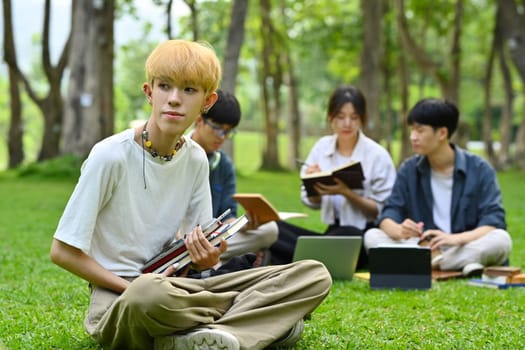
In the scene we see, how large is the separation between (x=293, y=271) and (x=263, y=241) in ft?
8.14

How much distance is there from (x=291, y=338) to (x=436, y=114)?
9.81 ft

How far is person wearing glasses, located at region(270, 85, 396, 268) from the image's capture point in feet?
20.4

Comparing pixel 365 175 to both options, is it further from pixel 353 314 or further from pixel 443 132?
pixel 353 314

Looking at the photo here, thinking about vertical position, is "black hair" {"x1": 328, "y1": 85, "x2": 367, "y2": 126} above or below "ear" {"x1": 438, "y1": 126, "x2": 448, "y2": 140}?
above

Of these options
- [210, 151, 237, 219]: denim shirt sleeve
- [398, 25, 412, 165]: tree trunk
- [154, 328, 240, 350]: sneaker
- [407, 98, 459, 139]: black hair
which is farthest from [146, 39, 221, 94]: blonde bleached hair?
[398, 25, 412, 165]: tree trunk

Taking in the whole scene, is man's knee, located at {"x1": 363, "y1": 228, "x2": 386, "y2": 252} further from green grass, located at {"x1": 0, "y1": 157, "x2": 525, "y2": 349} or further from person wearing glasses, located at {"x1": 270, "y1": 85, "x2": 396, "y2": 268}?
green grass, located at {"x1": 0, "y1": 157, "x2": 525, "y2": 349}

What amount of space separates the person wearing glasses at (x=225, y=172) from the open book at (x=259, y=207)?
3.8 inches

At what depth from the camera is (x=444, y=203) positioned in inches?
247

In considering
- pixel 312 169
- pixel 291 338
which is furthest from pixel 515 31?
pixel 291 338

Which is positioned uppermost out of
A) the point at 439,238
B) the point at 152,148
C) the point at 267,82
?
the point at 152,148

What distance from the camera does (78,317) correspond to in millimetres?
4266

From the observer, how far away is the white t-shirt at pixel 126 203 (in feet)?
10.6

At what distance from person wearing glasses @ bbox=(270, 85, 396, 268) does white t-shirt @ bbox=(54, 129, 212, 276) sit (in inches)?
103

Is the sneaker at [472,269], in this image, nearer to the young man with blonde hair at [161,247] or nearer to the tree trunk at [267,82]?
the young man with blonde hair at [161,247]
